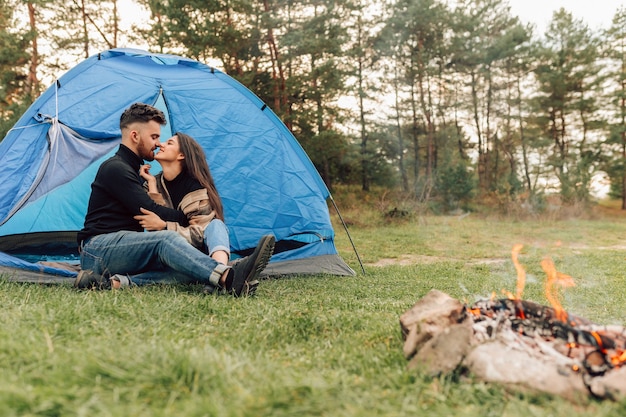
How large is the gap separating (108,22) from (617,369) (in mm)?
16151

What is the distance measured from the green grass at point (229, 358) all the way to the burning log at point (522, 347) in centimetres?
6

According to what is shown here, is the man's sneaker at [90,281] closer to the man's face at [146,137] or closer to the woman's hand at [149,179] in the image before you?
the woman's hand at [149,179]

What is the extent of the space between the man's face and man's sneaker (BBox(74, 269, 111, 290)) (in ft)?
3.17

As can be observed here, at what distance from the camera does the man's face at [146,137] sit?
11.7 feet

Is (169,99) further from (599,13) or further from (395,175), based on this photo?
(599,13)

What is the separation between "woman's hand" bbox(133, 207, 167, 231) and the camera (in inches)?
131

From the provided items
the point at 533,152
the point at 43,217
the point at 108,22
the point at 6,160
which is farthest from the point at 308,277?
the point at 533,152

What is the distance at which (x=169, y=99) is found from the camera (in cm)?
461

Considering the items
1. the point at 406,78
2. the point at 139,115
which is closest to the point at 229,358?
the point at 139,115

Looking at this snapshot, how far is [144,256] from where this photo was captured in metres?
3.23

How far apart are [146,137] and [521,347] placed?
291 centimetres

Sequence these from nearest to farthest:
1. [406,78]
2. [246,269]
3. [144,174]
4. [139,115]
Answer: [246,269] < [139,115] < [144,174] < [406,78]

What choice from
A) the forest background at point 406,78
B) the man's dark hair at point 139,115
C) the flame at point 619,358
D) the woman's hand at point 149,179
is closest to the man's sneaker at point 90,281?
the woman's hand at point 149,179

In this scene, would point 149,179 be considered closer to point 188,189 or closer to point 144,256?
point 188,189
